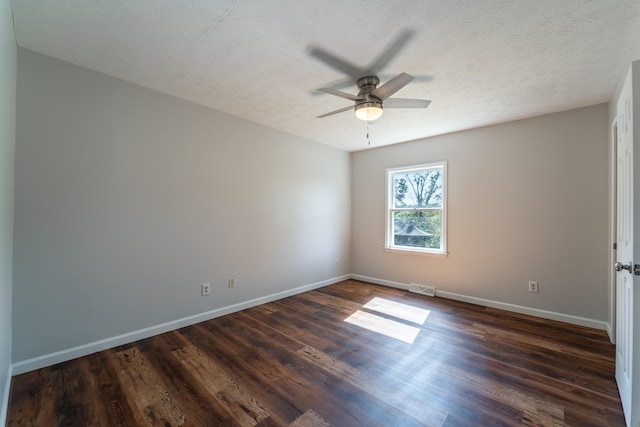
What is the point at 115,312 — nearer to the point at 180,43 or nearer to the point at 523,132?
the point at 180,43

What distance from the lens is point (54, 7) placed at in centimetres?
162

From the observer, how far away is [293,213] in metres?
4.02

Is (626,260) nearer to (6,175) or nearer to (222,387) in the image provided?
(222,387)

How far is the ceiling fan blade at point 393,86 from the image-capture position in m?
1.88

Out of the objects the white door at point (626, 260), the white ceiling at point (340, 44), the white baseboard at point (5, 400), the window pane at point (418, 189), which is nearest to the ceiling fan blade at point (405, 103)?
the white ceiling at point (340, 44)

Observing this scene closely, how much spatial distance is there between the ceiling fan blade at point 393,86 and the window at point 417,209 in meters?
2.23

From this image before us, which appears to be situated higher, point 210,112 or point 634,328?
point 210,112

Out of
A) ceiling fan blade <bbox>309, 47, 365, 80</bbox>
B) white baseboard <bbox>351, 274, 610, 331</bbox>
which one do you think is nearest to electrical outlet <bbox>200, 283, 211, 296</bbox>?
ceiling fan blade <bbox>309, 47, 365, 80</bbox>

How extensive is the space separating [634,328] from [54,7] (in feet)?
12.4

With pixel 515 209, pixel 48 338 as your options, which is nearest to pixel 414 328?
pixel 515 209

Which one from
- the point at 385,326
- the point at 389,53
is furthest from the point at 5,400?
the point at 389,53

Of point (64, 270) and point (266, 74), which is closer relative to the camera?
point (64, 270)

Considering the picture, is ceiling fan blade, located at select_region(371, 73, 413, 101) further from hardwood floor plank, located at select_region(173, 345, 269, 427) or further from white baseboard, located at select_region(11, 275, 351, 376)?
white baseboard, located at select_region(11, 275, 351, 376)

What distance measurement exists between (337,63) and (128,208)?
2.27 metres
